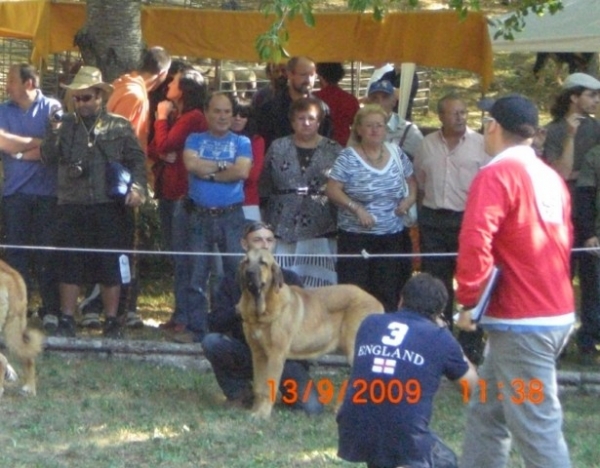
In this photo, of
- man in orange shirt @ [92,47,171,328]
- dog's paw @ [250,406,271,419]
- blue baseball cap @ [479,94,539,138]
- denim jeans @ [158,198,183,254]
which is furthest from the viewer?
denim jeans @ [158,198,183,254]

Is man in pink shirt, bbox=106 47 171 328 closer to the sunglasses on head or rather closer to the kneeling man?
the sunglasses on head

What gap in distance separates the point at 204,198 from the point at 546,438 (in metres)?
4.09

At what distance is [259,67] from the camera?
1647 cm

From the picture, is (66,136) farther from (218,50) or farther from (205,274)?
(218,50)

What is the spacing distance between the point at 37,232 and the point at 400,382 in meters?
4.78

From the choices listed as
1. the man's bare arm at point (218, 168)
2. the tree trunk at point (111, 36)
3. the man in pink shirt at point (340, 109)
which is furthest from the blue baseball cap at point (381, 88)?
the tree trunk at point (111, 36)

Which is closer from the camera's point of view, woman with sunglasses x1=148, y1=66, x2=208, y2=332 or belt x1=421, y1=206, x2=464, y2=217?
belt x1=421, y1=206, x2=464, y2=217

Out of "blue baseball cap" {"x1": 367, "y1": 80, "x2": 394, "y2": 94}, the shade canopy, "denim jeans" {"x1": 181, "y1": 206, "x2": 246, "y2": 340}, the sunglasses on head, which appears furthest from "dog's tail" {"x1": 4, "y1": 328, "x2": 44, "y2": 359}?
the shade canopy

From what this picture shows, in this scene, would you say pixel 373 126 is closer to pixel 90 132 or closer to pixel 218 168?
pixel 218 168

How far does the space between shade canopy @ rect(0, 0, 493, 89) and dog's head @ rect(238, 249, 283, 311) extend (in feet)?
13.8

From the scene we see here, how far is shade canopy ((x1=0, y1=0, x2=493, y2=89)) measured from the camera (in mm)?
10680

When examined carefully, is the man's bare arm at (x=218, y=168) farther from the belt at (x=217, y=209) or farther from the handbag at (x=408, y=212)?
the handbag at (x=408, y=212)

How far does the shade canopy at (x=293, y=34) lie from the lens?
1068 centimetres

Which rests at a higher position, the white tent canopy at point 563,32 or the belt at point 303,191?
the white tent canopy at point 563,32
